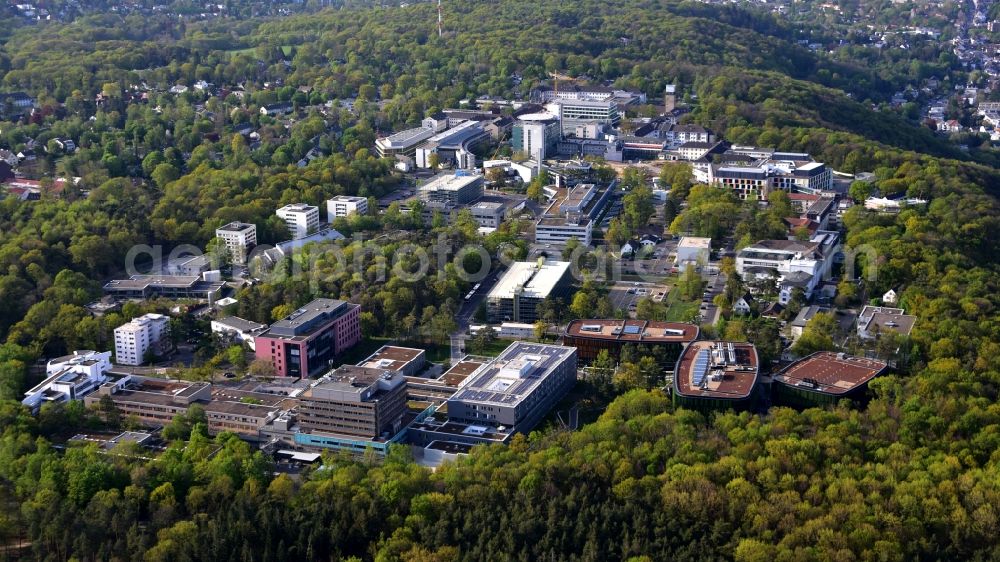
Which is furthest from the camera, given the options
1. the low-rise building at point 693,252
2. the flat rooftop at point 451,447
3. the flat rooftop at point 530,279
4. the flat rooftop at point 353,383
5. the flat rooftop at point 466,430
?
the low-rise building at point 693,252

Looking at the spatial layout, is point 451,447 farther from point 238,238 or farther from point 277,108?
point 277,108

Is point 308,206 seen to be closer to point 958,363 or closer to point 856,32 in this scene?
point 958,363

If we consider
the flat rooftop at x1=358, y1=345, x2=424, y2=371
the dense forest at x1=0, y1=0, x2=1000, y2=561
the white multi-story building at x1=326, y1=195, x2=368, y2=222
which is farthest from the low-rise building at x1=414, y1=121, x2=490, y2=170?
the flat rooftop at x1=358, y1=345, x2=424, y2=371

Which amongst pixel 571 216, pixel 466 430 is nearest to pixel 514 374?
pixel 466 430

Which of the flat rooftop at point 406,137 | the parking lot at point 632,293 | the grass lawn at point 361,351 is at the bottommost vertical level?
the grass lawn at point 361,351

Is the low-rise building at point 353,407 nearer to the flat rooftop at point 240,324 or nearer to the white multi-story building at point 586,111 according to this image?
the flat rooftop at point 240,324

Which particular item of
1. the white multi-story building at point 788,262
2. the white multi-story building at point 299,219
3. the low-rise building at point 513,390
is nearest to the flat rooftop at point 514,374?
the low-rise building at point 513,390

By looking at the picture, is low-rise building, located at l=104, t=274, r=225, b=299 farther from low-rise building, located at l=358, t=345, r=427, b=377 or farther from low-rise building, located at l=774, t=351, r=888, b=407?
low-rise building, located at l=774, t=351, r=888, b=407
